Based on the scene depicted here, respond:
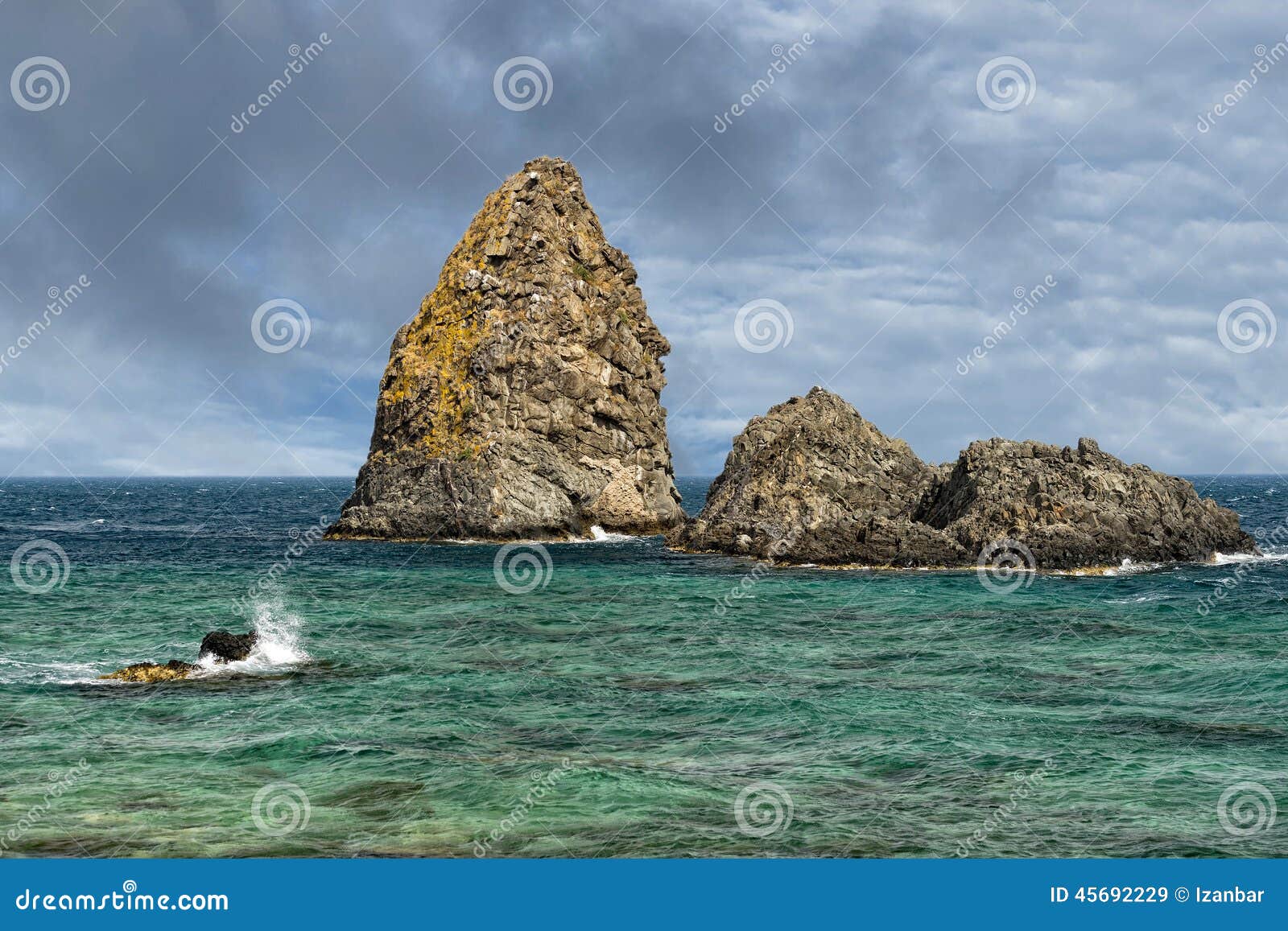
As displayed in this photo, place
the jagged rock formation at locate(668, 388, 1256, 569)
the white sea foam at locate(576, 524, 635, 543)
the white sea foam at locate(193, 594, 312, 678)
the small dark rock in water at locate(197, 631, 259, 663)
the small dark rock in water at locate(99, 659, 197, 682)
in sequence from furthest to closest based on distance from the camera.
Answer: the white sea foam at locate(576, 524, 635, 543), the jagged rock formation at locate(668, 388, 1256, 569), the small dark rock in water at locate(197, 631, 259, 663), the white sea foam at locate(193, 594, 312, 678), the small dark rock in water at locate(99, 659, 197, 682)

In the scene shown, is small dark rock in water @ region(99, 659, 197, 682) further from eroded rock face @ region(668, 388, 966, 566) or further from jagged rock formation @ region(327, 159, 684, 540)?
jagged rock formation @ region(327, 159, 684, 540)

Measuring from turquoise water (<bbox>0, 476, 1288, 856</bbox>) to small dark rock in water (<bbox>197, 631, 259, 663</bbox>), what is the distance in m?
0.58

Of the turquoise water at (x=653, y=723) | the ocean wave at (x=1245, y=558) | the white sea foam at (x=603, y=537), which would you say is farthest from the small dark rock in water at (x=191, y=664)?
the ocean wave at (x=1245, y=558)

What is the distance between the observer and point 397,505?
8706cm

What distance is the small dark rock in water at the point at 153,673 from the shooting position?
32938mm

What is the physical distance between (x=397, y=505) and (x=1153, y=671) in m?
61.8

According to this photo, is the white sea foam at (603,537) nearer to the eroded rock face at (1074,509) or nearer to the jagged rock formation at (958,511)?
the jagged rock formation at (958,511)

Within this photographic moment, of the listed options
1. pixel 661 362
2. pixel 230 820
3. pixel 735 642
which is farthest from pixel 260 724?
pixel 661 362

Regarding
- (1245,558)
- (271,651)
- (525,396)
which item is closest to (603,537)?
(525,396)

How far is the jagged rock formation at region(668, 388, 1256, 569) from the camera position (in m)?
65.2

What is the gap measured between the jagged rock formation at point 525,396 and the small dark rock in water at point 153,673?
50.8m

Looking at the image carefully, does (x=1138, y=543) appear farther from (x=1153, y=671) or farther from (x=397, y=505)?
(x=397, y=505)

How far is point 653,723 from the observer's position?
28.7m

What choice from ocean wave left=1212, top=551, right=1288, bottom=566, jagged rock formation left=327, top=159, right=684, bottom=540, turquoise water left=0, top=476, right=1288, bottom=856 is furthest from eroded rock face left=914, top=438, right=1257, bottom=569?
jagged rock formation left=327, top=159, right=684, bottom=540
